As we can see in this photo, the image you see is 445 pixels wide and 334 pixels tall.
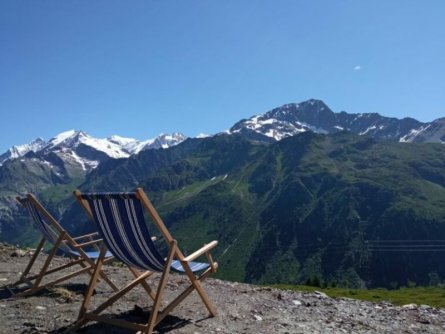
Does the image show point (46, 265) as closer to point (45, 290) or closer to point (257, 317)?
point (45, 290)

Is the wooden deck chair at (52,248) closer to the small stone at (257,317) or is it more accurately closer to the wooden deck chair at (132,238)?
the wooden deck chair at (132,238)

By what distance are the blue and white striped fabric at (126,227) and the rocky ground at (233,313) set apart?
1258 mm

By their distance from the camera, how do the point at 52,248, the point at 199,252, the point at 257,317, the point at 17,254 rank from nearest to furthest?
the point at 199,252
the point at 257,317
the point at 52,248
the point at 17,254

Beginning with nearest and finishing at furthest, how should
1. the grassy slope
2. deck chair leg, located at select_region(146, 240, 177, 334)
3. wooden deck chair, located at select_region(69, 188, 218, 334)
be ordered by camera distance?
deck chair leg, located at select_region(146, 240, 177, 334) < wooden deck chair, located at select_region(69, 188, 218, 334) < the grassy slope

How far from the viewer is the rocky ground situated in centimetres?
813

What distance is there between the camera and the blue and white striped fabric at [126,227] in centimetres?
737

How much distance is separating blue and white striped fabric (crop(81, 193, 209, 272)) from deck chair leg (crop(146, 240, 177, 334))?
212 mm

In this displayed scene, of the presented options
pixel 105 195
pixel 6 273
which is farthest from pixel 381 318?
pixel 6 273

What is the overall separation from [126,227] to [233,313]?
3.23 metres

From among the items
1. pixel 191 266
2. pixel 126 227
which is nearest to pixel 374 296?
pixel 191 266

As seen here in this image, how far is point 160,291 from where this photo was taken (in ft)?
23.3

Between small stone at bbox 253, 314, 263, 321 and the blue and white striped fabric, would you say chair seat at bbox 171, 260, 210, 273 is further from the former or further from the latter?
small stone at bbox 253, 314, 263, 321

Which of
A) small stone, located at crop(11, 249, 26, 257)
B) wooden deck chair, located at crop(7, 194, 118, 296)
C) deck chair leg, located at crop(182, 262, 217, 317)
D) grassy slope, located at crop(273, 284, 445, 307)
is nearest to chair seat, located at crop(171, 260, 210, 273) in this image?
deck chair leg, located at crop(182, 262, 217, 317)

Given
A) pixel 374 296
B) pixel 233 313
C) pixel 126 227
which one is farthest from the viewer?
pixel 374 296
